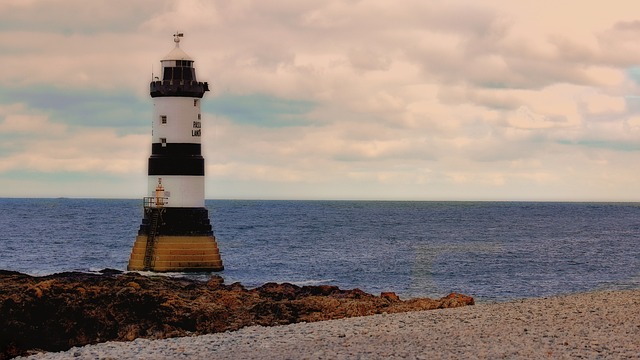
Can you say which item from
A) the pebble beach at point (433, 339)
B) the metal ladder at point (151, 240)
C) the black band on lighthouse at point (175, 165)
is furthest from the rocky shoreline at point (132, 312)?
the black band on lighthouse at point (175, 165)

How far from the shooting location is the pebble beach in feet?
61.8

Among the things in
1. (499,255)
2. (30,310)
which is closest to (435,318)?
(30,310)


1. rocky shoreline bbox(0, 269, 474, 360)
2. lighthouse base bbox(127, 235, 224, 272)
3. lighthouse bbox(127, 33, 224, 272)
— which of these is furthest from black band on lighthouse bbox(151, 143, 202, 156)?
rocky shoreline bbox(0, 269, 474, 360)

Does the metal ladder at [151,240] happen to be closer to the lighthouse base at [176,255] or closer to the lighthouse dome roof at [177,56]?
the lighthouse base at [176,255]

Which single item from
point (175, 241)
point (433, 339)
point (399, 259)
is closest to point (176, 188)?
point (175, 241)

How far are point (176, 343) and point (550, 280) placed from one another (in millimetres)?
36183

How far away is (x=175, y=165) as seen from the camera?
4403cm

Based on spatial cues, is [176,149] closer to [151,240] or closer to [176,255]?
[151,240]

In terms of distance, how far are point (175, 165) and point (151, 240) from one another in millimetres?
3983

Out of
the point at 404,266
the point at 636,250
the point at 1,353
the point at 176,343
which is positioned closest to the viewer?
the point at 176,343

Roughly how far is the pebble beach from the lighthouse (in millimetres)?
20395

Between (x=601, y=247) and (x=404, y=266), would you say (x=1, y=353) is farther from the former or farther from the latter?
(x=601, y=247)

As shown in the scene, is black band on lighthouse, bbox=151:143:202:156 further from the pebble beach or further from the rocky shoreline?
the pebble beach

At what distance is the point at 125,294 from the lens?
2861 cm
